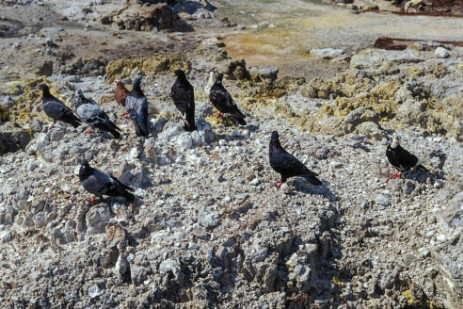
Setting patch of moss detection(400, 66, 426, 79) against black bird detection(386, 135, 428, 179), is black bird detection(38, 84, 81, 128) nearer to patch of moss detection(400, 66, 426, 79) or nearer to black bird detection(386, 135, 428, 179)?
black bird detection(386, 135, 428, 179)

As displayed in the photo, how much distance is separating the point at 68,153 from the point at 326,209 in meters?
5.15

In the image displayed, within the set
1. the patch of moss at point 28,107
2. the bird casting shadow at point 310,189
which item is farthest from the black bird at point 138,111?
the bird casting shadow at point 310,189

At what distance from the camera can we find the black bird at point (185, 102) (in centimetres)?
1246

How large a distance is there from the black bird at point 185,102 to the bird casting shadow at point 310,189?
2.56 metres

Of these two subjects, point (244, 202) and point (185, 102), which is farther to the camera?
point (185, 102)

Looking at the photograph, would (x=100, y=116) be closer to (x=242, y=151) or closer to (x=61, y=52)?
(x=242, y=151)

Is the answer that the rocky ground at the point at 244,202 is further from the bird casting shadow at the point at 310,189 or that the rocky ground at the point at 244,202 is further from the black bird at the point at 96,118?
the black bird at the point at 96,118

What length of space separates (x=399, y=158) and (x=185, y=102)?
14.5 feet

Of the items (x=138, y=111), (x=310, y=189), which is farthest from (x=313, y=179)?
(x=138, y=111)

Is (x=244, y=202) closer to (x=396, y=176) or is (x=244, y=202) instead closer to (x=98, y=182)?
(x=98, y=182)

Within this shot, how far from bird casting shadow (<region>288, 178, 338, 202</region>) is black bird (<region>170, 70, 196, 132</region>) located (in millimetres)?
2557

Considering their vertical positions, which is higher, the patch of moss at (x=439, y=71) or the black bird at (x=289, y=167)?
the patch of moss at (x=439, y=71)

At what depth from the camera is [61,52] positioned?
18.5 metres

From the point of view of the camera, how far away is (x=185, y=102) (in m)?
12.5
